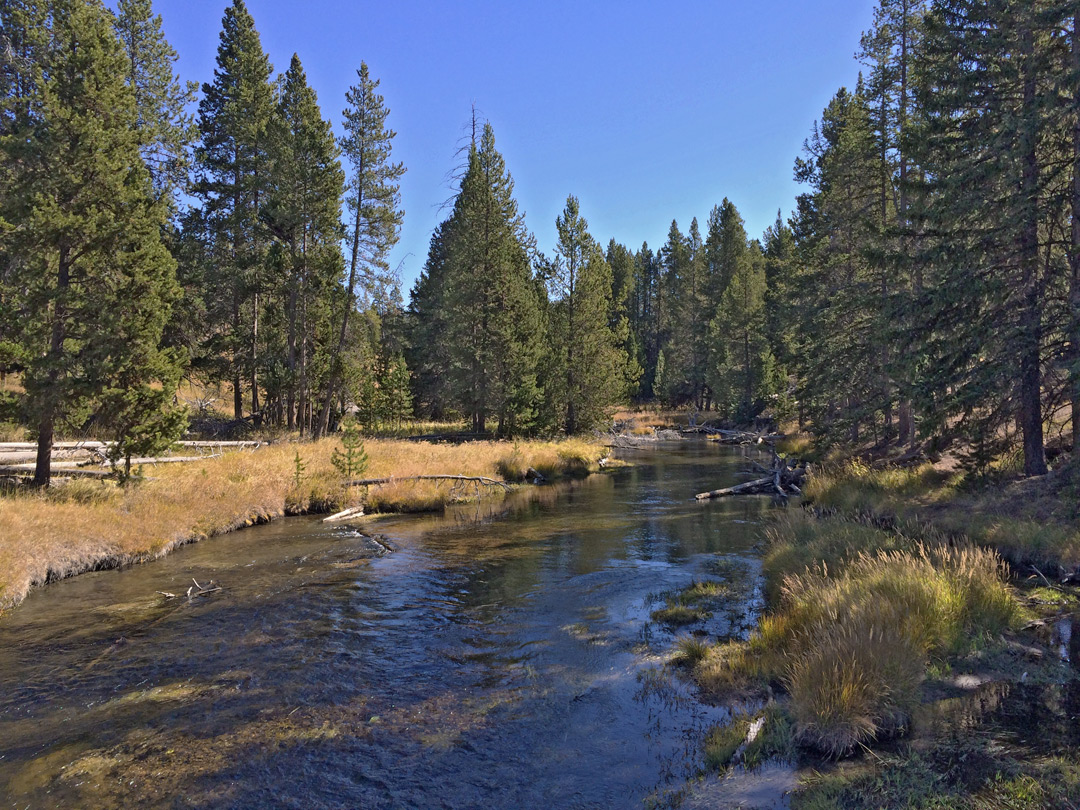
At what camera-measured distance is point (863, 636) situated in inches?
265

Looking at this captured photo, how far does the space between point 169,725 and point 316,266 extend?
26519 mm

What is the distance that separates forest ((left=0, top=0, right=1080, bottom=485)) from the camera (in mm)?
13914

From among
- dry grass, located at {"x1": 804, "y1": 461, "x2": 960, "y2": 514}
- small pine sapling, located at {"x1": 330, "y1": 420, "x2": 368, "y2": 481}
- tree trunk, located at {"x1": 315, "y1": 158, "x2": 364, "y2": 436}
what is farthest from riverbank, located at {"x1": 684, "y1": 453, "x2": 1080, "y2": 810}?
tree trunk, located at {"x1": 315, "y1": 158, "x2": 364, "y2": 436}

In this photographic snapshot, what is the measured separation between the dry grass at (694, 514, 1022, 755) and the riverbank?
2cm

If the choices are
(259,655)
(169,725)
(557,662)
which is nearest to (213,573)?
(259,655)

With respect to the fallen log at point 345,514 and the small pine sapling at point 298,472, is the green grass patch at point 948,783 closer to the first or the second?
the fallen log at point 345,514

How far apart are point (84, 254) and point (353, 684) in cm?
1309

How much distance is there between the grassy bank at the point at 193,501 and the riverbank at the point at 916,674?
40.4 ft

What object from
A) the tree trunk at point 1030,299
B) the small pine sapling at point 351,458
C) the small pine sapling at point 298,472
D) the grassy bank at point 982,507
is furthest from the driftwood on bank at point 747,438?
the small pine sapling at point 298,472

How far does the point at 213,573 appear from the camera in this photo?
1290 centimetres

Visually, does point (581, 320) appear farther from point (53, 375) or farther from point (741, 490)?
point (53, 375)

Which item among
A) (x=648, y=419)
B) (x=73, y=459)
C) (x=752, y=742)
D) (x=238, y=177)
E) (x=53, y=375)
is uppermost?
(x=238, y=177)

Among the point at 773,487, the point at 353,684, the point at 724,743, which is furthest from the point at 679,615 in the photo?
the point at 773,487

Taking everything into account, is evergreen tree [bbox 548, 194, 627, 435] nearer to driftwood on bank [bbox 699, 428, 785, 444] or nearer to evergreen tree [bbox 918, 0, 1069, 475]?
driftwood on bank [bbox 699, 428, 785, 444]
